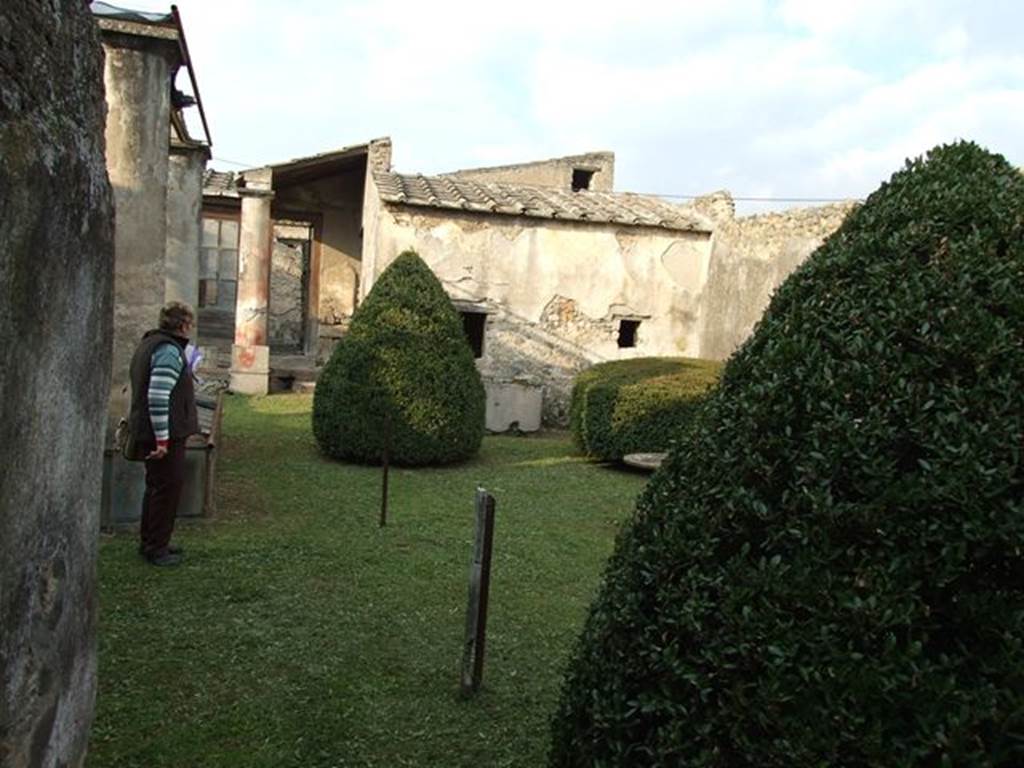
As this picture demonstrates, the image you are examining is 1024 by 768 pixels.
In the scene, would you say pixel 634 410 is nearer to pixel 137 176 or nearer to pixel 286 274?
pixel 137 176

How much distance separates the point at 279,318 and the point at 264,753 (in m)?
22.4

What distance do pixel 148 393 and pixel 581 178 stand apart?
65.5ft

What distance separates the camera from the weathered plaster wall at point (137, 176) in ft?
24.7

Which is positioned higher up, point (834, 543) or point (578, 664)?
point (834, 543)

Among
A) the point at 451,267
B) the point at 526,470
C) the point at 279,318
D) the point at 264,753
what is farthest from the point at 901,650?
the point at 279,318

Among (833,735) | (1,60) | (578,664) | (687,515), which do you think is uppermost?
(1,60)

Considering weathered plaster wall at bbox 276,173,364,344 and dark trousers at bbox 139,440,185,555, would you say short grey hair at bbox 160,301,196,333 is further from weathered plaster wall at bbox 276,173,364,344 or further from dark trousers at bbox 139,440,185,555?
weathered plaster wall at bbox 276,173,364,344

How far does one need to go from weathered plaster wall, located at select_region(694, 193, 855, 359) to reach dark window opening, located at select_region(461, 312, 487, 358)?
12.5ft

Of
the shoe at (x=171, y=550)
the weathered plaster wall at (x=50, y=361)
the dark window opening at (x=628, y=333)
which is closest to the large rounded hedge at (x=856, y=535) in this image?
the weathered plaster wall at (x=50, y=361)

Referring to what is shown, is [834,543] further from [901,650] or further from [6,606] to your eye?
[6,606]

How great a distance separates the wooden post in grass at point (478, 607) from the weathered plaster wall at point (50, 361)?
187 cm

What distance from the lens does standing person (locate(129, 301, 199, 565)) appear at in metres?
5.54

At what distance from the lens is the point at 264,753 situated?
3.39m

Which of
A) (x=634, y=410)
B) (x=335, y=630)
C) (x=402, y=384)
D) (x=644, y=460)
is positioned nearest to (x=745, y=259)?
(x=634, y=410)
